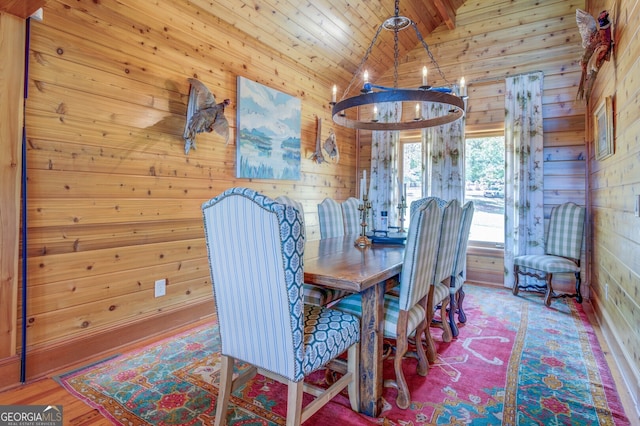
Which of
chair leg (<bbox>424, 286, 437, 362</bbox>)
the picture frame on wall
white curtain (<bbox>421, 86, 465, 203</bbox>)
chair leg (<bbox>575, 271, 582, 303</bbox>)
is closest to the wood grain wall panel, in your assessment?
chair leg (<bbox>424, 286, 437, 362</bbox>)

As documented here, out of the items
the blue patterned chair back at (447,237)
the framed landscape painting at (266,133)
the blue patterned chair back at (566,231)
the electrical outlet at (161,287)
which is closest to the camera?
the blue patterned chair back at (447,237)

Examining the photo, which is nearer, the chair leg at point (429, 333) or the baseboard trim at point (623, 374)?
the baseboard trim at point (623, 374)

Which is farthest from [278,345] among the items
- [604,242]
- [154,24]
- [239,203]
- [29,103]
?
[604,242]

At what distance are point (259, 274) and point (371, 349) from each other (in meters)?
0.78

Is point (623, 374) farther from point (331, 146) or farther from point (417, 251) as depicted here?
point (331, 146)

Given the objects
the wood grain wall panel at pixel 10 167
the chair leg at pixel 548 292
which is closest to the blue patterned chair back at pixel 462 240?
the chair leg at pixel 548 292

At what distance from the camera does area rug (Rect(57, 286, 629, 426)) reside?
5.73ft

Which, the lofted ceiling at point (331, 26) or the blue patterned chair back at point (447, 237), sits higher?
the lofted ceiling at point (331, 26)

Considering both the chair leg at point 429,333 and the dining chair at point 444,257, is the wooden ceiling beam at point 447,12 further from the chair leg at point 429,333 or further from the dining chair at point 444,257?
→ the chair leg at point 429,333

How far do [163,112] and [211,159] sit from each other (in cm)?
57

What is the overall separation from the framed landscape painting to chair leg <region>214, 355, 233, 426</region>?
2.10m

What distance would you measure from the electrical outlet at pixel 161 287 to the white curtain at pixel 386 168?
2.93 m

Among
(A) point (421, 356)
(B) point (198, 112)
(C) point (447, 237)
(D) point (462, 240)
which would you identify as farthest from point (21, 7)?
(D) point (462, 240)

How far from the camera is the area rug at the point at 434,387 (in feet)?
5.73
